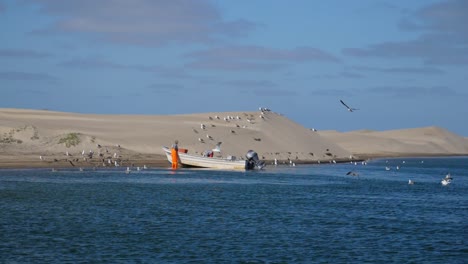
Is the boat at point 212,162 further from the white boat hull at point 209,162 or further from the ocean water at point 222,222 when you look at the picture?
the ocean water at point 222,222

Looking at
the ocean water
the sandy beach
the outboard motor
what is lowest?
the ocean water

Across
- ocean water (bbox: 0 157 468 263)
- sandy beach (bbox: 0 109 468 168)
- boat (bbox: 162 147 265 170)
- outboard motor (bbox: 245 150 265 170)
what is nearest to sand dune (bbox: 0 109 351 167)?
sandy beach (bbox: 0 109 468 168)

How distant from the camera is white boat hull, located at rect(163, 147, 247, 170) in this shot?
82.4 metres

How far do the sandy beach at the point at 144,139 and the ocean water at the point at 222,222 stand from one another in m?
20.8

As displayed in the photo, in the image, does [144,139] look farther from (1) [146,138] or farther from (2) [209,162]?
(2) [209,162]

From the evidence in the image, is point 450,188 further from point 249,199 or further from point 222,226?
point 222,226

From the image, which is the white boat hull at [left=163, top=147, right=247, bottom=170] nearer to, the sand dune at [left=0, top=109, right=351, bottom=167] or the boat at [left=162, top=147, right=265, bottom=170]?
the boat at [left=162, top=147, right=265, bottom=170]

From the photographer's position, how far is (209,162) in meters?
82.6

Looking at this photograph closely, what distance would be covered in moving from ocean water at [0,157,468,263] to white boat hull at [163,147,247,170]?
20212 mm

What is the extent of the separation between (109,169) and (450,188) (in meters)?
30.6

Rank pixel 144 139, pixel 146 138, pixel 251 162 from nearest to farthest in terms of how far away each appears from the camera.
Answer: pixel 251 162, pixel 144 139, pixel 146 138

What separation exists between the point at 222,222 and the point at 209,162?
153 feet

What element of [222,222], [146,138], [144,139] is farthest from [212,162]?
[222,222]

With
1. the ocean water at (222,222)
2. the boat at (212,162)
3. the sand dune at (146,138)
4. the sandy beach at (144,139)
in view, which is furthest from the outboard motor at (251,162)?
the ocean water at (222,222)
